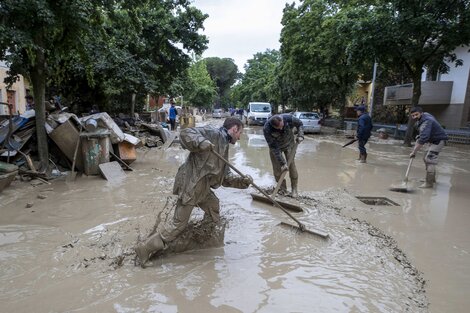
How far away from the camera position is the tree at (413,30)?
11.8 m

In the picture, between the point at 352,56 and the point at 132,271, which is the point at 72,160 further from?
the point at 352,56

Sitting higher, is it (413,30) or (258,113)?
(413,30)

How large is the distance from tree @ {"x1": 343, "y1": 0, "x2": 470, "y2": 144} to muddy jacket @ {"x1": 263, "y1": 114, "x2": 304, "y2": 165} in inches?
316

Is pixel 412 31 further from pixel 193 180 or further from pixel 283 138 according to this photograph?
pixel 193 180

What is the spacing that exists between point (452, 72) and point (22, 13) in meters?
19.5

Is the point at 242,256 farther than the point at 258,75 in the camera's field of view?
No

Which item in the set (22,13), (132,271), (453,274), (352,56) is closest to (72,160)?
(22,13)

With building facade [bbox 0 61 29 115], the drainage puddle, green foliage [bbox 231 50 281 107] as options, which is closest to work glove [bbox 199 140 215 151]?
the drainage puddle

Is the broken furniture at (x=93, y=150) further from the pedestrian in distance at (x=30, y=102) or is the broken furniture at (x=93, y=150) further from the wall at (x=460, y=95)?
the wall at (x=460, y=95)

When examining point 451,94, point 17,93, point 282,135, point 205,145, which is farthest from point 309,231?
point 17,93

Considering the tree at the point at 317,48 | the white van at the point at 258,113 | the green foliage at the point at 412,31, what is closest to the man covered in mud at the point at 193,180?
the green foliage at the point at 412,31

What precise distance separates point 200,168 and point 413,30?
11407 millimetres

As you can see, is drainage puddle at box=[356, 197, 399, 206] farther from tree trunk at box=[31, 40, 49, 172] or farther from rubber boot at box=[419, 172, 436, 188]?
tree trunk at box=[31, 40, 49, 172]

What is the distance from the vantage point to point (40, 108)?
302 inches
